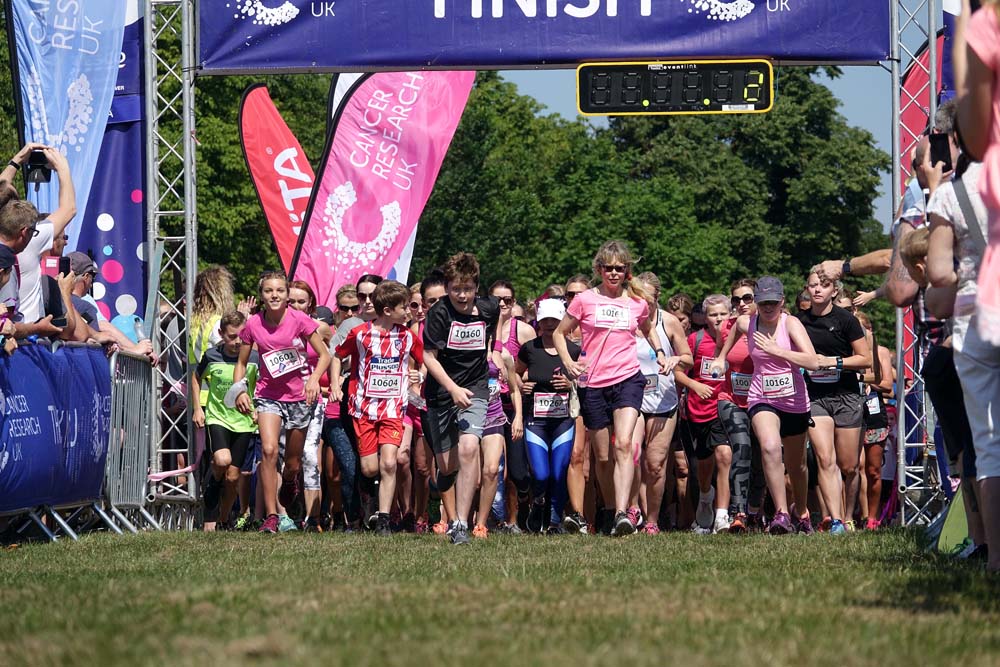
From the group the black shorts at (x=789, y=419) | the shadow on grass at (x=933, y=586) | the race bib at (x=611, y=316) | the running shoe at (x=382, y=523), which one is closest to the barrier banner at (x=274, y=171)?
the running shoe at (x=382, y=523)

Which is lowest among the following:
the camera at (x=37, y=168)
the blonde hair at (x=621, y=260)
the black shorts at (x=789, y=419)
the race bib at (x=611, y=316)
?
the black shorts at (x=789, y=419)

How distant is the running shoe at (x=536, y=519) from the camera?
14.2m

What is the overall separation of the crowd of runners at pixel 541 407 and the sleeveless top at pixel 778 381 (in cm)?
1

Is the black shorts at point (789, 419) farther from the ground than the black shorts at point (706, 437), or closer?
farther from the ground

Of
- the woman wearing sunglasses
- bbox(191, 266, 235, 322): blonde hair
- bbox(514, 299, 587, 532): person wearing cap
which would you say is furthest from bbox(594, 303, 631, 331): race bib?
bbox(191, 266, 235, 322): blonde hair

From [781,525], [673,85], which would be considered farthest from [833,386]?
[673,85]

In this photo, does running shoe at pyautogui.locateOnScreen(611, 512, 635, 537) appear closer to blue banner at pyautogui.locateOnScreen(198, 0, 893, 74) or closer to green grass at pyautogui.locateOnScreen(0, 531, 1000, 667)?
green grass at pyautogui.locateOnScreen(0, 531, 1000, 667)

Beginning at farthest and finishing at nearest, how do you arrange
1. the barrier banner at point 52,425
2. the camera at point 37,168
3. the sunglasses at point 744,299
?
the sunglasses at point 744,299, the camera at point 37,168, the barrier banner at point 52,425

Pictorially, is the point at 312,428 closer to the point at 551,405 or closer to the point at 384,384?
the point at 384,384

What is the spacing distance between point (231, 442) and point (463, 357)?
3.12m

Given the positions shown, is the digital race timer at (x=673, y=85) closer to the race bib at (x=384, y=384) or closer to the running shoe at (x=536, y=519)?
the race bib at (x=384, y=384)

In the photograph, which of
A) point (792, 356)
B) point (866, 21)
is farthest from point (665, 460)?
point (866, 21)

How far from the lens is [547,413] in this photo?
13.8 metres

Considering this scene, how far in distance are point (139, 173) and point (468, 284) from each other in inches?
161
